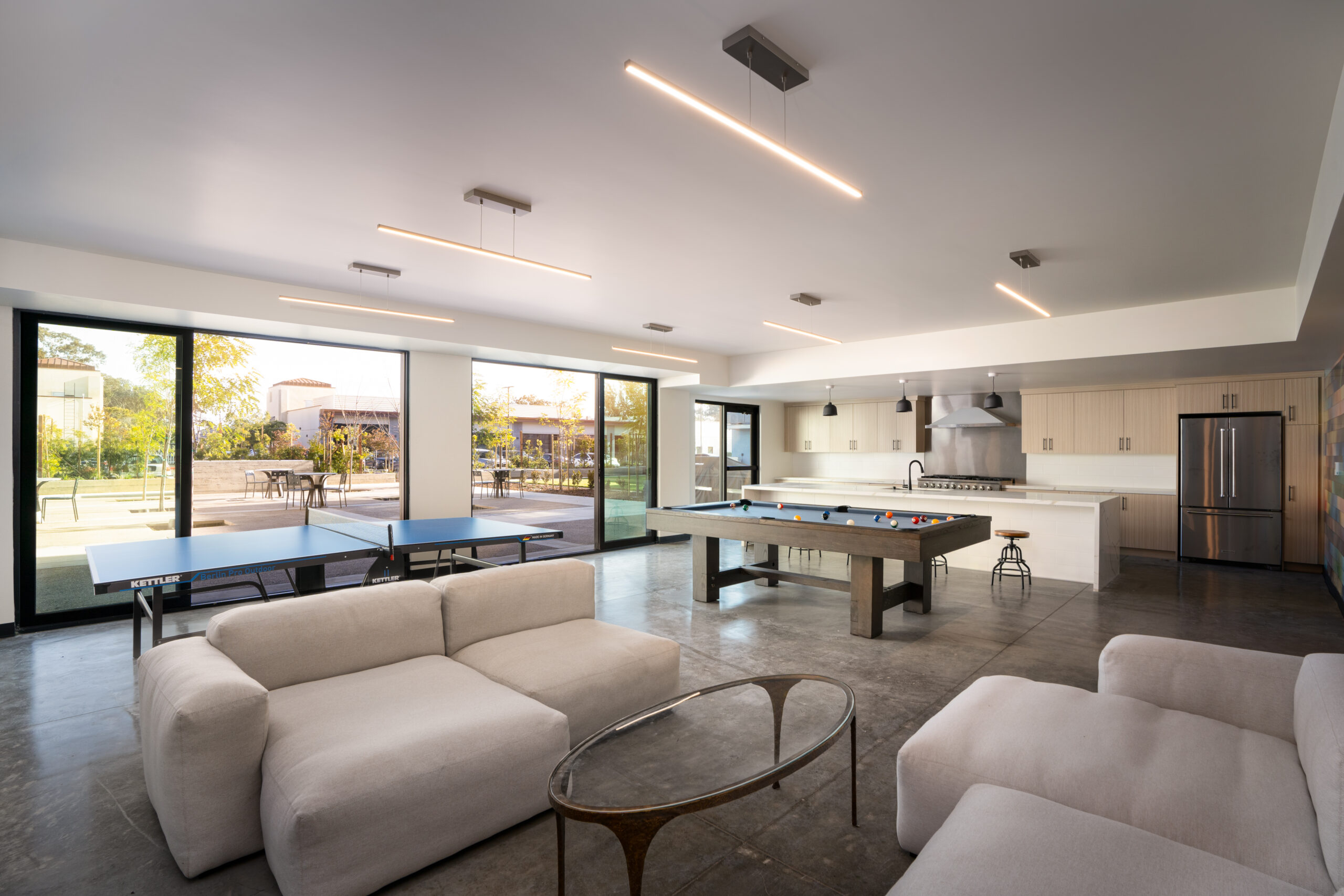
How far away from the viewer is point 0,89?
241 cm

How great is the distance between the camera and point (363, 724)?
2082 mm

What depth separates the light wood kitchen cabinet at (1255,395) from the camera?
7.09 meters

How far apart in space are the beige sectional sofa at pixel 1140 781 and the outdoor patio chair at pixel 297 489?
572cm

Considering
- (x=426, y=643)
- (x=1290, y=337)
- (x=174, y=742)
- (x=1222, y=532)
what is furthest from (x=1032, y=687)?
(x=1222, y=532)

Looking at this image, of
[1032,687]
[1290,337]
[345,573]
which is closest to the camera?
[1032,687]

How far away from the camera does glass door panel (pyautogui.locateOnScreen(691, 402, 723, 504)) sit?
9.90m

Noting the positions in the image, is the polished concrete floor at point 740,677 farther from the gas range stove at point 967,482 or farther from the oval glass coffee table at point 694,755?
the gas range stove at point 967,482

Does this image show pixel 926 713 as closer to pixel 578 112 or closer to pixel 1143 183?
pixel 1143 183

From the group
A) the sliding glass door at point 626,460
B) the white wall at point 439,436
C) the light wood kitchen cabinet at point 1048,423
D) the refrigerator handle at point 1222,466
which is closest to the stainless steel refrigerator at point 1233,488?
the refrigerator handle at point 1222,466

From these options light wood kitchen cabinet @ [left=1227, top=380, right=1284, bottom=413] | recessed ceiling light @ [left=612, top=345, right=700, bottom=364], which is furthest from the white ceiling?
light wood kitchen cabinet @ [left=1227, top=380, right=1284, bottom=413]

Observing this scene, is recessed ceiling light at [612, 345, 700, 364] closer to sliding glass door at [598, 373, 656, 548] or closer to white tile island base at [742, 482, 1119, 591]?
sliding glass door at [598, 373, 656, 548]

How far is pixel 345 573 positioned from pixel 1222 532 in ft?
31.1

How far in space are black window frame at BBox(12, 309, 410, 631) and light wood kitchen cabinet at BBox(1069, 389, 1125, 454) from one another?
30.7 ft

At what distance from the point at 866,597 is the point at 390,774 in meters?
3.44
